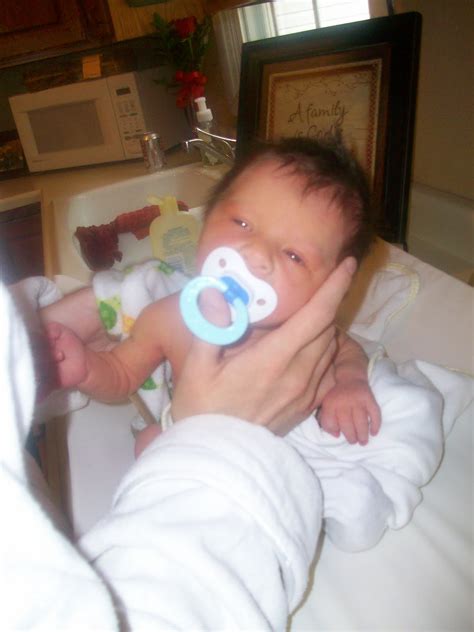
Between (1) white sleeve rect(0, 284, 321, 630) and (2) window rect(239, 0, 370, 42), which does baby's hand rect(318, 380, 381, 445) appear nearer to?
(1) white sleeve rect(0, 284, 321, 630)

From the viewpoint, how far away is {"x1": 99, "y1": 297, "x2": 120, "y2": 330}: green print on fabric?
838 millimetres

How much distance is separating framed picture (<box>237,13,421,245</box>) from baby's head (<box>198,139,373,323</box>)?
0.15 meters

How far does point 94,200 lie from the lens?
1751 millimetres

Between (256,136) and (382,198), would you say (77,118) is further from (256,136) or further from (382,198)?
(382,198)

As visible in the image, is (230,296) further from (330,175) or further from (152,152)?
(152,152)

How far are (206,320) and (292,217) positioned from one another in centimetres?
23

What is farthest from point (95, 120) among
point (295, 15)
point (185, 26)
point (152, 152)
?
point (295, 15)

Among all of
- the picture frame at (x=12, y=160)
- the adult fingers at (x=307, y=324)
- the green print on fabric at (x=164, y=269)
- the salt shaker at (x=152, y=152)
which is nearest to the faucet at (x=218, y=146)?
the salt shaker at (x=152, y=152)

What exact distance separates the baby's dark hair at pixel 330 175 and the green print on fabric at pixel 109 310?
23 centimetres

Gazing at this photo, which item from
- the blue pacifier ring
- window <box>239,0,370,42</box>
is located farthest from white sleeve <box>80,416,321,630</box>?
window <box>239,0,370,42</box>

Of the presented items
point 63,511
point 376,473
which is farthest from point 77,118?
point 376,473

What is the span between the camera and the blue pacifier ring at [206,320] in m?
0.52

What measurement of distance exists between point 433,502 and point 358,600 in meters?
0.15

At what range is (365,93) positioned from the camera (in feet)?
3.10
